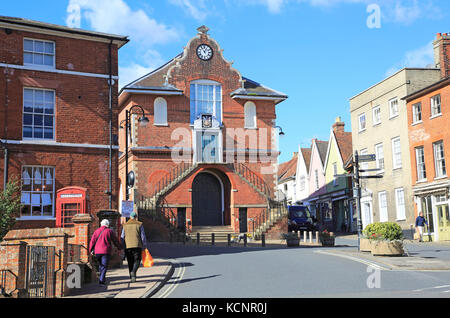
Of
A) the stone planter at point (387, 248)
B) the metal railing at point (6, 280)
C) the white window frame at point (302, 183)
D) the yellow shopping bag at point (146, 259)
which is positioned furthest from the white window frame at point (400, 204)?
the metal railing at point (6, 280)

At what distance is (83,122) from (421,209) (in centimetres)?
2101

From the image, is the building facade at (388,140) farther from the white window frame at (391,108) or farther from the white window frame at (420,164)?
the white window frame at (420,164)

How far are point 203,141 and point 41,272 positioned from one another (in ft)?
79.8

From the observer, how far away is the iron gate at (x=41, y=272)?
11.5 meters

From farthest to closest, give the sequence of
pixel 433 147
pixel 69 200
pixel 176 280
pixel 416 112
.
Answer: pixel 416 112 < pixel 433 147 < pixel 69 200 < pixel 176 280

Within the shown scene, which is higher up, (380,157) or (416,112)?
(416,112)

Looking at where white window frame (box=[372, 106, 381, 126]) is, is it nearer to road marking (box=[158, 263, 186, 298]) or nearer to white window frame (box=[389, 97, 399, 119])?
white window frame (box=[389, 97, 399, 119])

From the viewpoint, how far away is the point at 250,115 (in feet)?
122

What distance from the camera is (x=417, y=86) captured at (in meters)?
34.4

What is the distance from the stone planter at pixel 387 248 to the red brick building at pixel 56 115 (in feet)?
34.9

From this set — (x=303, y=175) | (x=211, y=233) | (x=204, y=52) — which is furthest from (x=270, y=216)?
(x=303, y=175)

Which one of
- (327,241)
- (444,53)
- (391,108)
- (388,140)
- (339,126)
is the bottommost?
(327,241)

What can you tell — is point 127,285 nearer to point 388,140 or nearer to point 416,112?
point 416,112

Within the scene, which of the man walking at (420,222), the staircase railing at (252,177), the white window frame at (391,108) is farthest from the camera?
the staircase railing at (252,177)
